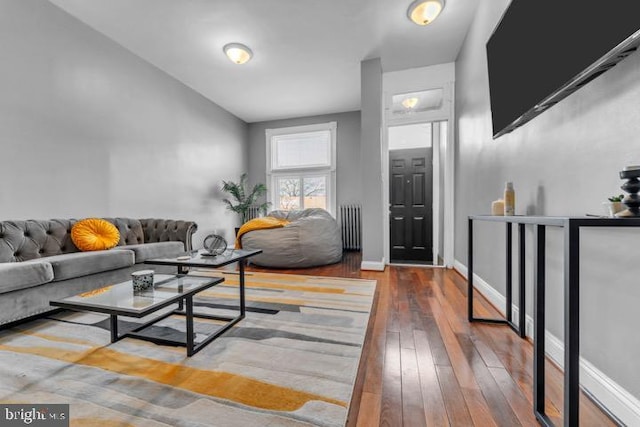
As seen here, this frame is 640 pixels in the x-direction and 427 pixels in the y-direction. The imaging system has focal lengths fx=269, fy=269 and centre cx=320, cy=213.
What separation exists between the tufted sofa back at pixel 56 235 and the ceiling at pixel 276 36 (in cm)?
209

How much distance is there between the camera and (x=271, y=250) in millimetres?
3613

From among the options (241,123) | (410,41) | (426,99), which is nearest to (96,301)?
(410,41)

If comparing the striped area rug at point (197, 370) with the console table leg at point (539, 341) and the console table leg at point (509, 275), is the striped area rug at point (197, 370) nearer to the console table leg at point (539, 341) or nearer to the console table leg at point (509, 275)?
the console table leg at point (539, 341)

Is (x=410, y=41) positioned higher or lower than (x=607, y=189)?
higher

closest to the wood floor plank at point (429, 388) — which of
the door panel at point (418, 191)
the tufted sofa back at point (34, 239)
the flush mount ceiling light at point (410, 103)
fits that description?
the tufted sofa back at point (34, 239)

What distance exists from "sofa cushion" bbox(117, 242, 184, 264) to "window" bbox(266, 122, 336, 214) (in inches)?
120

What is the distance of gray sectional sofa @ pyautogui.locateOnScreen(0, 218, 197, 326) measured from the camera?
1.65 m

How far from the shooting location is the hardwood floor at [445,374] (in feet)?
3.26

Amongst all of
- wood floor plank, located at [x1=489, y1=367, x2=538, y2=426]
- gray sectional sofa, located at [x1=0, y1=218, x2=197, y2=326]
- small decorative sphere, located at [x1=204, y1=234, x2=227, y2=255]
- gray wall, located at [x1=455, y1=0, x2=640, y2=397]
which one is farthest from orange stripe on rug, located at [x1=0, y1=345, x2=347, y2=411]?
gray wall, located at [x1=455, y1=0, x2=640, y2=397]

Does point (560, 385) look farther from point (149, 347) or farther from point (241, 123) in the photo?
point (241, 123)

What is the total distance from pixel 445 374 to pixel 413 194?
11.0 feet

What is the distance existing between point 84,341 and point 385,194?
3.33m

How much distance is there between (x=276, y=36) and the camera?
3037 mm

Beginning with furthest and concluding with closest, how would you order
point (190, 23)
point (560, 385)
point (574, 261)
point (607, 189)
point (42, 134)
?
point (190, 23) → point (42, 134) → point (560, 385) → point (607, 189) → point (574, 261)
